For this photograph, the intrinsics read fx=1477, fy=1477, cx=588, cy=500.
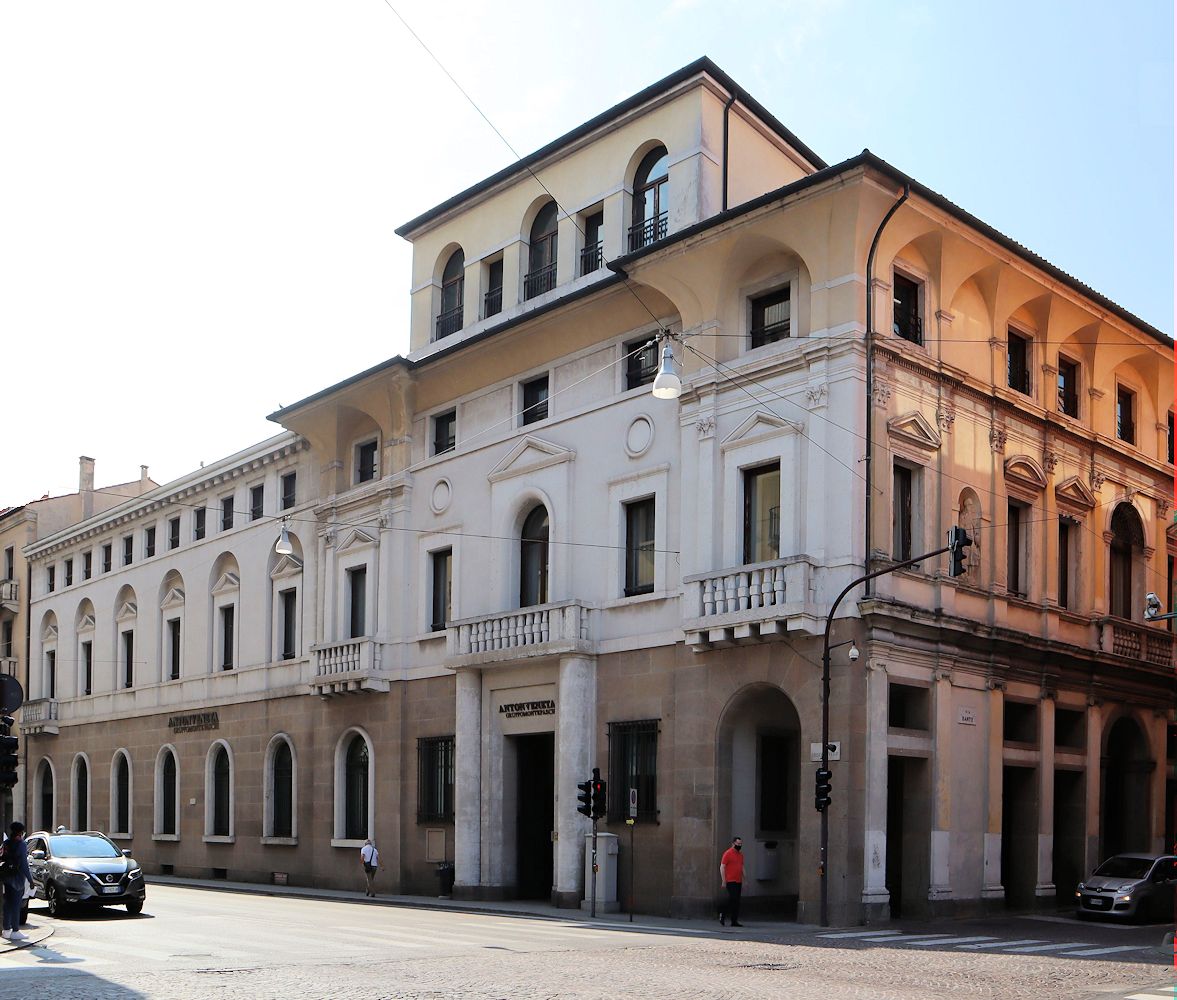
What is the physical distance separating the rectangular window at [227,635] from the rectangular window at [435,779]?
12.1 meters

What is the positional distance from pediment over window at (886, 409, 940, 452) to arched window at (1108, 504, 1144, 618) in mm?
8545

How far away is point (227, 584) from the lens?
4631 centimetres

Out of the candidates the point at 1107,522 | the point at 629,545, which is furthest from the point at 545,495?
the point at 1107,522

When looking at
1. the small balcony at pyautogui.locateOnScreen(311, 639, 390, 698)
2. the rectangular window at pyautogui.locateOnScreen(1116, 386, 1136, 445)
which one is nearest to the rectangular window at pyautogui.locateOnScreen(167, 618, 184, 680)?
the small balcony at pyautogui.locateOnScreen(311, 639, 390, 698)

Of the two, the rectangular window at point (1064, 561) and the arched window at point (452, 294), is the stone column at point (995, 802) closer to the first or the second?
the rectangular window at point (1064, 561)

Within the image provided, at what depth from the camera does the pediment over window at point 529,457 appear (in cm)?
3331

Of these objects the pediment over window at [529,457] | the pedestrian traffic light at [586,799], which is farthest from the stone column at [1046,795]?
the pediment over window at [529,457]

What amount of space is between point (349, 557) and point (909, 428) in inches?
684

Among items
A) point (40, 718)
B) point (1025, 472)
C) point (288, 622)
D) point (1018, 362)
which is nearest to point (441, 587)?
point (288, 622)

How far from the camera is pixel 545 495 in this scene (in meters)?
33.6

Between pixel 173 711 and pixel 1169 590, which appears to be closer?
pixel 1169 590

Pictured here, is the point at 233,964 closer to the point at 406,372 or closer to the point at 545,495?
the point at 545,495

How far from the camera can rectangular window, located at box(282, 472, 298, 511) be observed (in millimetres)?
43562

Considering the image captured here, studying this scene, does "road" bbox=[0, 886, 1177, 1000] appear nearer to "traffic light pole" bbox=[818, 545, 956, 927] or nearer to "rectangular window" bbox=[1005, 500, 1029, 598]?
"traffic light pole" bbox=[818, 545, 956, 927]
